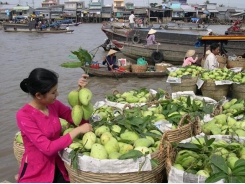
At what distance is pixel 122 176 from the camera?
1822 millimetres

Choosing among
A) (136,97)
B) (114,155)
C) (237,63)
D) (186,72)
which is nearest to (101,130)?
(114,155)

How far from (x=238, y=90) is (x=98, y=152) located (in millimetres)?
3470

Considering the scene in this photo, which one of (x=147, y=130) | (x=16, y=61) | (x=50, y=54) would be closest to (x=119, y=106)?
(x=147, y=130)

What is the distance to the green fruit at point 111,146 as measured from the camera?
1.98 metres

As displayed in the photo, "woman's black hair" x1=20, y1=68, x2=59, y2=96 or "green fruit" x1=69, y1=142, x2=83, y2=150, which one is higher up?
"woman's black hair" x1=20, y1=68, x2=59, y2=96

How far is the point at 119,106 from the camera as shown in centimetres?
355

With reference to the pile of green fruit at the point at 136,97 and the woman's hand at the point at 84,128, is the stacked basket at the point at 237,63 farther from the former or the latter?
the woman's hand at the point at 84,128

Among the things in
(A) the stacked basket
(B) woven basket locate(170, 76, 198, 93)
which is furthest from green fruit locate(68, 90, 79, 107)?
(A) the stacked basket

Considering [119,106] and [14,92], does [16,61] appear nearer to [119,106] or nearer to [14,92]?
[14,92]

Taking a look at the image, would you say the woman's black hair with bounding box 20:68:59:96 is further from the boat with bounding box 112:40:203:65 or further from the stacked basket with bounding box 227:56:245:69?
the boat with bounding box 112:40:203:65

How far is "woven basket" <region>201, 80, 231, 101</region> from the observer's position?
484 cm

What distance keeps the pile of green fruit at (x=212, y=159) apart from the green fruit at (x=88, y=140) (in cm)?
57

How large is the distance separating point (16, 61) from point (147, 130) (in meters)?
12.4

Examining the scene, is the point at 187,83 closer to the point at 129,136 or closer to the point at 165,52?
the point at 129,136
